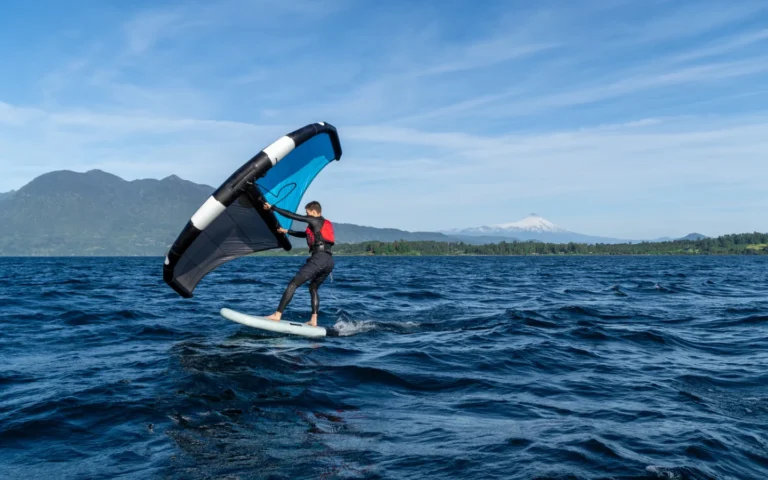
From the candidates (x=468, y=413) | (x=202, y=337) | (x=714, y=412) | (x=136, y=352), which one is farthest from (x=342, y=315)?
(x=714, y=412)

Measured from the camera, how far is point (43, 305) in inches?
814

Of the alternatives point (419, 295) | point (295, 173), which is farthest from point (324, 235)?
point (419, 295)

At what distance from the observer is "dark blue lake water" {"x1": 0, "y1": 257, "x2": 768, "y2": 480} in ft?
19.6

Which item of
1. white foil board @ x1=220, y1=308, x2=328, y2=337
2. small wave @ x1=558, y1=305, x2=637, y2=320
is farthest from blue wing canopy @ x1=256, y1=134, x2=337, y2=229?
small wave @ x1=558, y1=305, x2=637, y2=320

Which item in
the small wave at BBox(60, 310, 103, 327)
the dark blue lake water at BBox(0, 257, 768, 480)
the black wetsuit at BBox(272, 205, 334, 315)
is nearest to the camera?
the dark blue lake water at BBox(0, 257, 768, 480)

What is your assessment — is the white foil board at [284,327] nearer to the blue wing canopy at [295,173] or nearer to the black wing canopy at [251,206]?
the black wing canopy at [251,206]

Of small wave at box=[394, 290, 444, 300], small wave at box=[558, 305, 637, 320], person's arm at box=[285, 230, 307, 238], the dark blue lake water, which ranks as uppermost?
person's arm at box=[285, 230, 307, 238]

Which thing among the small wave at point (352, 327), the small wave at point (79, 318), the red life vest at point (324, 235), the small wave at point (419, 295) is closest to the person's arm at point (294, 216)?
the red life vest at point (324, 235)

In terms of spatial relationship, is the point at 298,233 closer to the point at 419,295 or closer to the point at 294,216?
the point at 294,216

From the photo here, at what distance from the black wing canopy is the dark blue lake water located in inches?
74.5

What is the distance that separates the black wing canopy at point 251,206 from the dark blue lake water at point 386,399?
1.89 metres

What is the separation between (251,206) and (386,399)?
7.15 m

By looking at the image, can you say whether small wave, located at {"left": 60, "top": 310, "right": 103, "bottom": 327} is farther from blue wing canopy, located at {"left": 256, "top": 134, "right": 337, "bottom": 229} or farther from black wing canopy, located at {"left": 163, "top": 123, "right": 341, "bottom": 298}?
blue wing canopy, located at {"left": 256, "top": 134, "right": 337, "bottom": 229}

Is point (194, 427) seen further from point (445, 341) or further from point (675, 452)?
point (445, 341)
